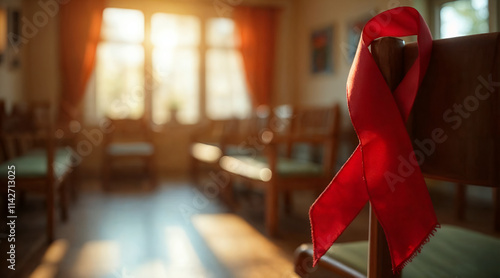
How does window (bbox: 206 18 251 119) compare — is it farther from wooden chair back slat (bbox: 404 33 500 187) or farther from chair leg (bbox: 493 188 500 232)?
wooden chair back slat (bbox: 404 33 500 187)

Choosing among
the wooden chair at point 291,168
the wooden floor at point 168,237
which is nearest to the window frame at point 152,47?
the wooden floor at point 168,237

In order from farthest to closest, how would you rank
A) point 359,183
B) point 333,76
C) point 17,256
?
1. point 333,76
2. point 17,256
3. point 359,183

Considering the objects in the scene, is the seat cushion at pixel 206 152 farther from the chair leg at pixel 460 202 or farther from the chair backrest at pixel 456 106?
the chair backrest at pixel 456 106

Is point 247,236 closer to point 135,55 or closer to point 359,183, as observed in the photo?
point 359,183

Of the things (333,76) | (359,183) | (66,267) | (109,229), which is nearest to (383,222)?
(359,183)

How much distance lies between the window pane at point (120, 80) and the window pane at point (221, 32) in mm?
1112

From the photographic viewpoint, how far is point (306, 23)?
607 centimetres

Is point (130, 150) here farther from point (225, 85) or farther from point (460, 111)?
point (460, 111)

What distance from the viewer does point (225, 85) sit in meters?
6.19

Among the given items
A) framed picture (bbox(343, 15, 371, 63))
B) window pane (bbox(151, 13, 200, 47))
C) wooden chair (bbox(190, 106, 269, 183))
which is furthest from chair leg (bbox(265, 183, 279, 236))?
window pane (bbox(151, 13, 200, 47))

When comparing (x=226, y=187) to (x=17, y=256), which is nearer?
(x=17, y=256)

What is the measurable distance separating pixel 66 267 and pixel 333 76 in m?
4.32

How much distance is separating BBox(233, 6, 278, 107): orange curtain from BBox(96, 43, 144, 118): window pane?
1629mm

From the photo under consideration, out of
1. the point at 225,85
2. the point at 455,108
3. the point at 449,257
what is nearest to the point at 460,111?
the point at 455,108
